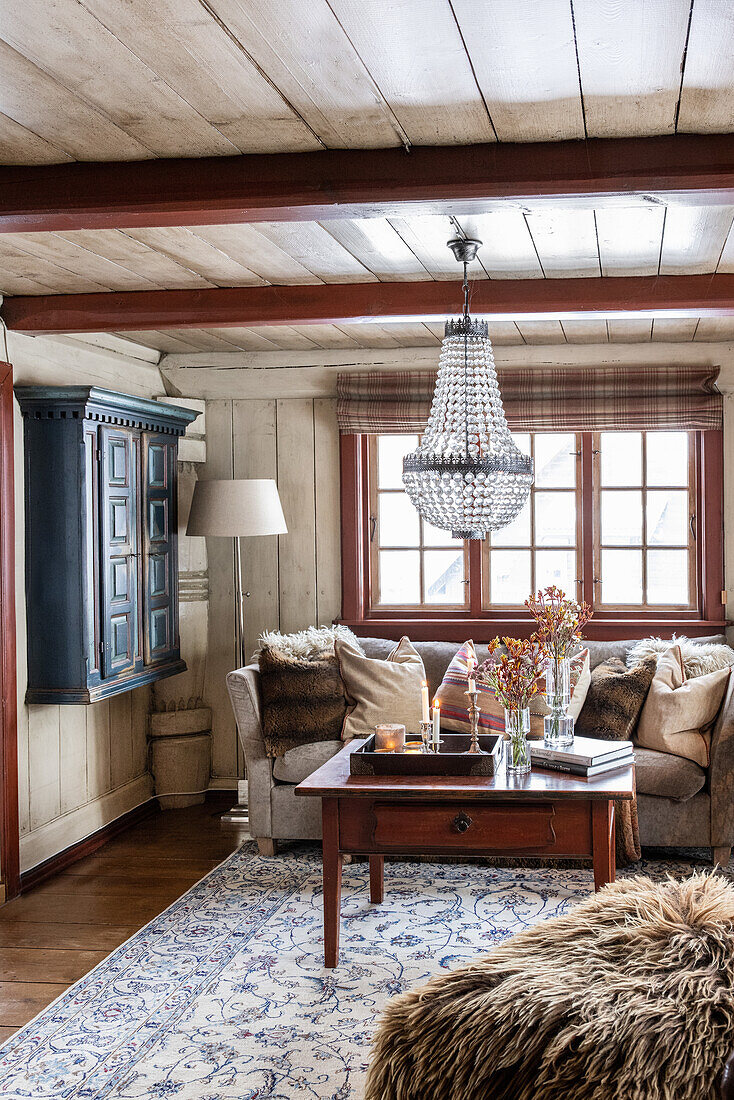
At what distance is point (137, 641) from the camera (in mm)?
4836

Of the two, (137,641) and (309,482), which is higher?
(309,482)

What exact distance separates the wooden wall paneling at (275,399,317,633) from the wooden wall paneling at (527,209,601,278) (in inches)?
81.8

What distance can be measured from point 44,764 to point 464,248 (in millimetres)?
2825

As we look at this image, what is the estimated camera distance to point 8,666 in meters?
4.14

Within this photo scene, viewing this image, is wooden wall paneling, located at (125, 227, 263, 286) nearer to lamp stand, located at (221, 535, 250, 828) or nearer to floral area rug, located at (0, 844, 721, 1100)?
lamp stand, located at (221, 535, 250, 828)

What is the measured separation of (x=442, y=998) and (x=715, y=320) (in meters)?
3.95

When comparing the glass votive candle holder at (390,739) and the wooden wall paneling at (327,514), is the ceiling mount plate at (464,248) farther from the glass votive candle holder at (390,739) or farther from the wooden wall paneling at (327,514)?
the wooden wall paneling at (327,514)

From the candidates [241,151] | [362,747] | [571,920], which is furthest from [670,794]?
[241,151]

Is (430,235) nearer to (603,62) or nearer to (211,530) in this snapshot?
(603,62)

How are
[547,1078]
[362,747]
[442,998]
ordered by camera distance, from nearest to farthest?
[547,1078] < [442,998] < [362,747]

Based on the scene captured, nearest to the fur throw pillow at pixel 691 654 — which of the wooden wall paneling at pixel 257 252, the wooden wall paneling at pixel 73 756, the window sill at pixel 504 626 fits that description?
the window sill at pixel 504 626

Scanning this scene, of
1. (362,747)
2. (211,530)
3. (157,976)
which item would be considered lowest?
(157,976)

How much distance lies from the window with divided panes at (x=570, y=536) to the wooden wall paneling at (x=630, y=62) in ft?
10.5

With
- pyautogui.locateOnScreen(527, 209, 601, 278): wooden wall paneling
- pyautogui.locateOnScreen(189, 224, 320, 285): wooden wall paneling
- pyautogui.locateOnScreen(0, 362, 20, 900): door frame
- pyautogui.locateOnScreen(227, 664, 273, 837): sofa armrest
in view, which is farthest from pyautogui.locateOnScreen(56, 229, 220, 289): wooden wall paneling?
pyautogui.locateOnScreen(227, 664, 273, 837): sofa armrest
